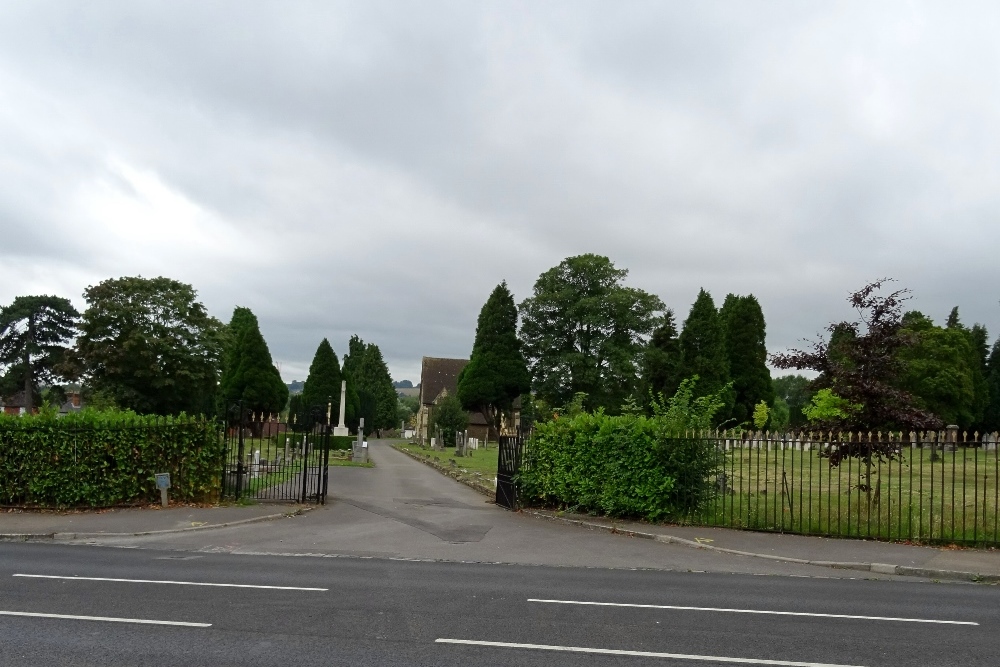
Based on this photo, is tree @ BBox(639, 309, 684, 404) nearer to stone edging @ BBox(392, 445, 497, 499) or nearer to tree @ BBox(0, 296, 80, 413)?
stone edging @ BBox(392, 445, 497, 499)

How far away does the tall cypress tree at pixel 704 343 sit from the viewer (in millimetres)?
61906

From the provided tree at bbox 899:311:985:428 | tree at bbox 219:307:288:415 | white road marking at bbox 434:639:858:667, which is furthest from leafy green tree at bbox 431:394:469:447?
white road marking at bbox 434:639:858:667

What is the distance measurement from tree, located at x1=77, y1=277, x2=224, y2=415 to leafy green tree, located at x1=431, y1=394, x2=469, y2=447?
17293 millimetres

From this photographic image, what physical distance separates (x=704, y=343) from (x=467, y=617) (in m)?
56.7

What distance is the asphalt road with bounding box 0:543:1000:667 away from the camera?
665 centimetres

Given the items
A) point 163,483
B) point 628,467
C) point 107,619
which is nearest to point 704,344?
point 628,467

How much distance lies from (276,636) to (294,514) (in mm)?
11013

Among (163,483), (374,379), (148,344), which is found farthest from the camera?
(374,379)

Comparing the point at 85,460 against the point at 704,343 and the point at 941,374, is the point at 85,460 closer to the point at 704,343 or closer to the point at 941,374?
the point at 704,343

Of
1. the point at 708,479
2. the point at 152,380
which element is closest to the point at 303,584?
the point at 708,479

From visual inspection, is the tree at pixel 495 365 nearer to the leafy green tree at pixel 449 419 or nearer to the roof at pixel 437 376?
the leafy green tree at pixel 449 419

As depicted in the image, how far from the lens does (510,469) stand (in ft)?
64.3

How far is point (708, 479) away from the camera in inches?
650

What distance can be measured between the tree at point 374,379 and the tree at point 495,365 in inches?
1214
